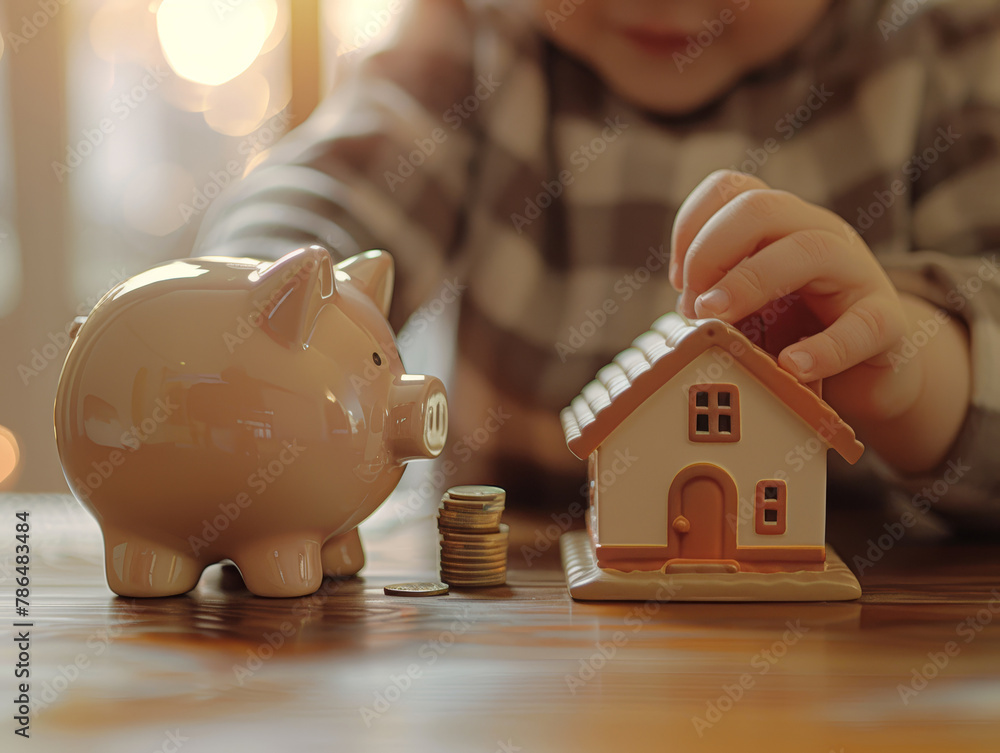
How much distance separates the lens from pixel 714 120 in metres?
1.21

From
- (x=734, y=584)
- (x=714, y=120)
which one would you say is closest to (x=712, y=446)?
(x=734, y=584)

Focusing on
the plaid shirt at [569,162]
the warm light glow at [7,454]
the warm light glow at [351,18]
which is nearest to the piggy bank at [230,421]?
the plaid shirt at [569,162]

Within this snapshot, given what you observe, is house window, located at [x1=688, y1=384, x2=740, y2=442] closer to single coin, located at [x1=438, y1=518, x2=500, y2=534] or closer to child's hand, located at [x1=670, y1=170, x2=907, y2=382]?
child's hand, located at [x1=670, y1=170, x2=907, y2=382]

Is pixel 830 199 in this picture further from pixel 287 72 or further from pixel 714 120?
pixel 287 72

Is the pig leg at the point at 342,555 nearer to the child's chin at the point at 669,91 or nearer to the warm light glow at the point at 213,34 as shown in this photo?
the child's chin at the point at 669,91

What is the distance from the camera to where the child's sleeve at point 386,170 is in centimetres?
102

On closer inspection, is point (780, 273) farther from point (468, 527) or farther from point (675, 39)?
point (675, 39)

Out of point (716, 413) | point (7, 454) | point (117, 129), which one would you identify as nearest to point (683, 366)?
point (716, 413)

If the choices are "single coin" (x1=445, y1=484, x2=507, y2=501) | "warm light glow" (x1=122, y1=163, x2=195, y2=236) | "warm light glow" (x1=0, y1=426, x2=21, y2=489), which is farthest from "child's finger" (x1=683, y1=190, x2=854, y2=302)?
"warm light glow" (x1=0, y1=426, x2=21, y2=489)

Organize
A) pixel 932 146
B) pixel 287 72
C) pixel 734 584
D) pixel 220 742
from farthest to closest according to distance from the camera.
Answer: pixel 287 72
pixel 932 146
pixel 734 584
pixel 220 742

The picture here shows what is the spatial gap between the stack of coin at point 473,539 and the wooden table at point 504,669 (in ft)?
0.05

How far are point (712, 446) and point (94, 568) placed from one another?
539mm

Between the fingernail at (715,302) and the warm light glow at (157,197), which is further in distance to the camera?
the warm light glow at (157,197)

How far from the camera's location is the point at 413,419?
0.69 metres
